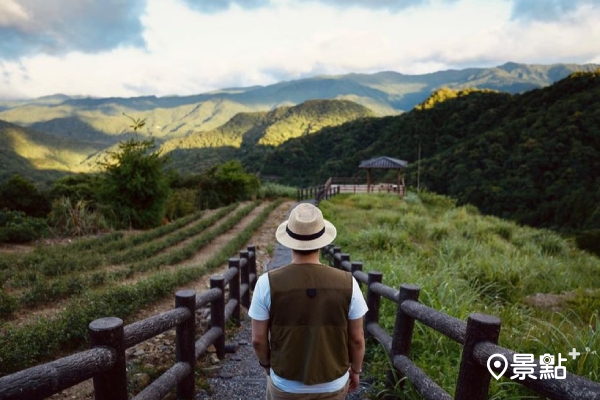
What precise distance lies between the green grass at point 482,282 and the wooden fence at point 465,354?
0.30m

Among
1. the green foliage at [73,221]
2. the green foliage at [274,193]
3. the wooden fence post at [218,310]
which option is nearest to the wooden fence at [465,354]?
the wooden fence post at [218,310]

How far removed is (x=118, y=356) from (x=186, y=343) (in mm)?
1222

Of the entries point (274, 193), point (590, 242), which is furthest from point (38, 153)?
point (590, 242)

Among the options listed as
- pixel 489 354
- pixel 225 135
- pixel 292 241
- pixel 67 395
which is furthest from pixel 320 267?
pixel 225 135

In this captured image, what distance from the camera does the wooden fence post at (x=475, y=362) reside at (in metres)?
2.16

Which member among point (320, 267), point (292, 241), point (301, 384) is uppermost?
point (292, 241)

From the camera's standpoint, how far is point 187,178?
2914 centimetres

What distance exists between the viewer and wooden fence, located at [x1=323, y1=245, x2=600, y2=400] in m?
1.64

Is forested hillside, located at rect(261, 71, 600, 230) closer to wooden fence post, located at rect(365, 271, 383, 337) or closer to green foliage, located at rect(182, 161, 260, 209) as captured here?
green foliage, located at rect(182, 161, 260, 209)

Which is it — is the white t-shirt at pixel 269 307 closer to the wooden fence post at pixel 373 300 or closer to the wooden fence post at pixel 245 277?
the wooden fence post at pixel 373 300

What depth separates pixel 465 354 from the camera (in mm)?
2254

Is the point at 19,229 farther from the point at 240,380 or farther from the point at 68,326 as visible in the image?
the point at 240,380

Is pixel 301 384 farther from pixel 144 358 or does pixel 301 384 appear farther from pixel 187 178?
pixel 187 178

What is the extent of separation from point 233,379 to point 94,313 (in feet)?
6.65
